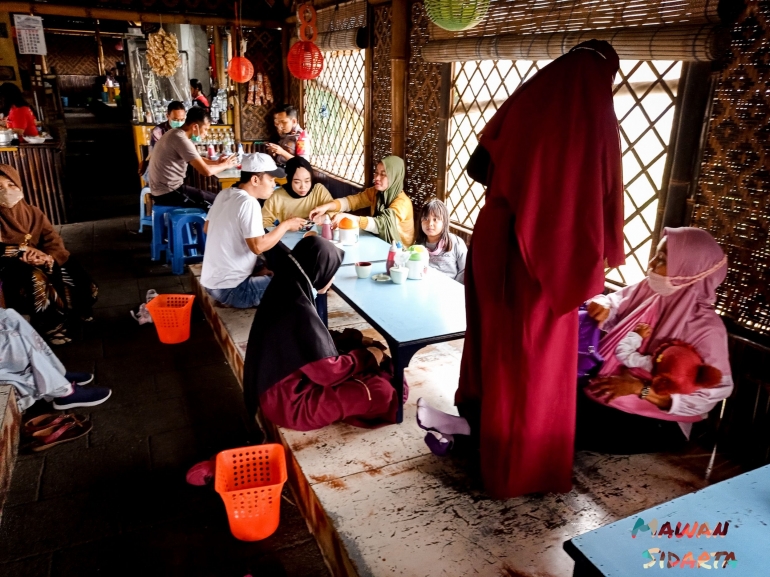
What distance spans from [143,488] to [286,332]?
3.65 ft

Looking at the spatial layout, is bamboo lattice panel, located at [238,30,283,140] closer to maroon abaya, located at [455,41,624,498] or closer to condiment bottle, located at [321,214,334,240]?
condiment bottle, located at [321,214,334,240]

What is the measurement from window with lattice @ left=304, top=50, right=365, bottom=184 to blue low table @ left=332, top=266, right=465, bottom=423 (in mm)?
3714

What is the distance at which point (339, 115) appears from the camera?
7.38 metres

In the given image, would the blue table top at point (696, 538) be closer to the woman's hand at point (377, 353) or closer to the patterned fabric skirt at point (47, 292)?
the woman's hand at point (377, 353)

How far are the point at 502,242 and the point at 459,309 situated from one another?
980 millimetres

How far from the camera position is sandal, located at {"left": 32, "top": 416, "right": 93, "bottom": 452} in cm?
309

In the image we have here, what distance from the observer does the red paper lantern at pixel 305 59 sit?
558 cm

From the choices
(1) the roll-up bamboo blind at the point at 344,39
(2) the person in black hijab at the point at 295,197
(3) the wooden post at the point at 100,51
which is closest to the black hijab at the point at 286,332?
Answer: (2) the person in black hijab at the point at 295,197

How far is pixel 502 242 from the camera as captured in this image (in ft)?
6.75

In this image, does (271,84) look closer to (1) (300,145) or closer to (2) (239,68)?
(2) (239,68)

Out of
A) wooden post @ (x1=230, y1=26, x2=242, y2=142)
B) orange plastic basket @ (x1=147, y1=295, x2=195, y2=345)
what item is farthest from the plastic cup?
wooden post @ (x1=230, y1=26, x2=242, y2=142)

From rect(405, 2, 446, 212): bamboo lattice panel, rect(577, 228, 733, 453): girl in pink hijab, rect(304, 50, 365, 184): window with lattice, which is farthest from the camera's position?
rect(304, 50, 365, 184): window with lattice

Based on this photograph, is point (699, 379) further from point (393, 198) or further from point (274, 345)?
point (393, 198)

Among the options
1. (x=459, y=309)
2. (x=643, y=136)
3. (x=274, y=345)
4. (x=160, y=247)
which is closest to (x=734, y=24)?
(x=643, y=136)
